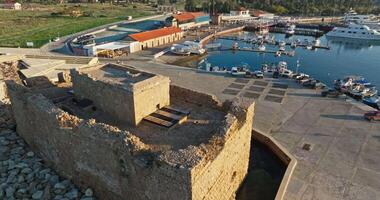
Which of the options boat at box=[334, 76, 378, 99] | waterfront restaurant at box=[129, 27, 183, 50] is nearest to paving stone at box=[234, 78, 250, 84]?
boat at box=[334, 76, 378, 99]

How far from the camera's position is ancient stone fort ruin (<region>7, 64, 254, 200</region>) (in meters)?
12.8

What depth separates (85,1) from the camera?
14075 centimetres

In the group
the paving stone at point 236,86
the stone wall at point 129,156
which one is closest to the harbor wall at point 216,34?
the paving stone at point 236,86

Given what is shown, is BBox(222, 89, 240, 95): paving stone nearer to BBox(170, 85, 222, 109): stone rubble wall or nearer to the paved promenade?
the paved promenade

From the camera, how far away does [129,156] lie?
13.4 m

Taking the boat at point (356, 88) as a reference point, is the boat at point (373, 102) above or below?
below

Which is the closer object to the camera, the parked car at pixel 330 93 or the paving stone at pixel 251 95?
the parked car at pixel 330 93

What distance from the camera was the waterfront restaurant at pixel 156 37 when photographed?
172 ft

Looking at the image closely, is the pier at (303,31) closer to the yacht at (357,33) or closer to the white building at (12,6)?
the yacht at (357,33)

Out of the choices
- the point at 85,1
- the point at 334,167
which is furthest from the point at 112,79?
the point at 85,1

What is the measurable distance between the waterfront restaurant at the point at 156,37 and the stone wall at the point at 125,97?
33589 millimetres

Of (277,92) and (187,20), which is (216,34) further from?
(277,92)

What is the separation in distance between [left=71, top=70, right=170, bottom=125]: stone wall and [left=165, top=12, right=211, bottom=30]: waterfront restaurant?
49704 mm

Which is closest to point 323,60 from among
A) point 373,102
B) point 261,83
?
point 373,102
